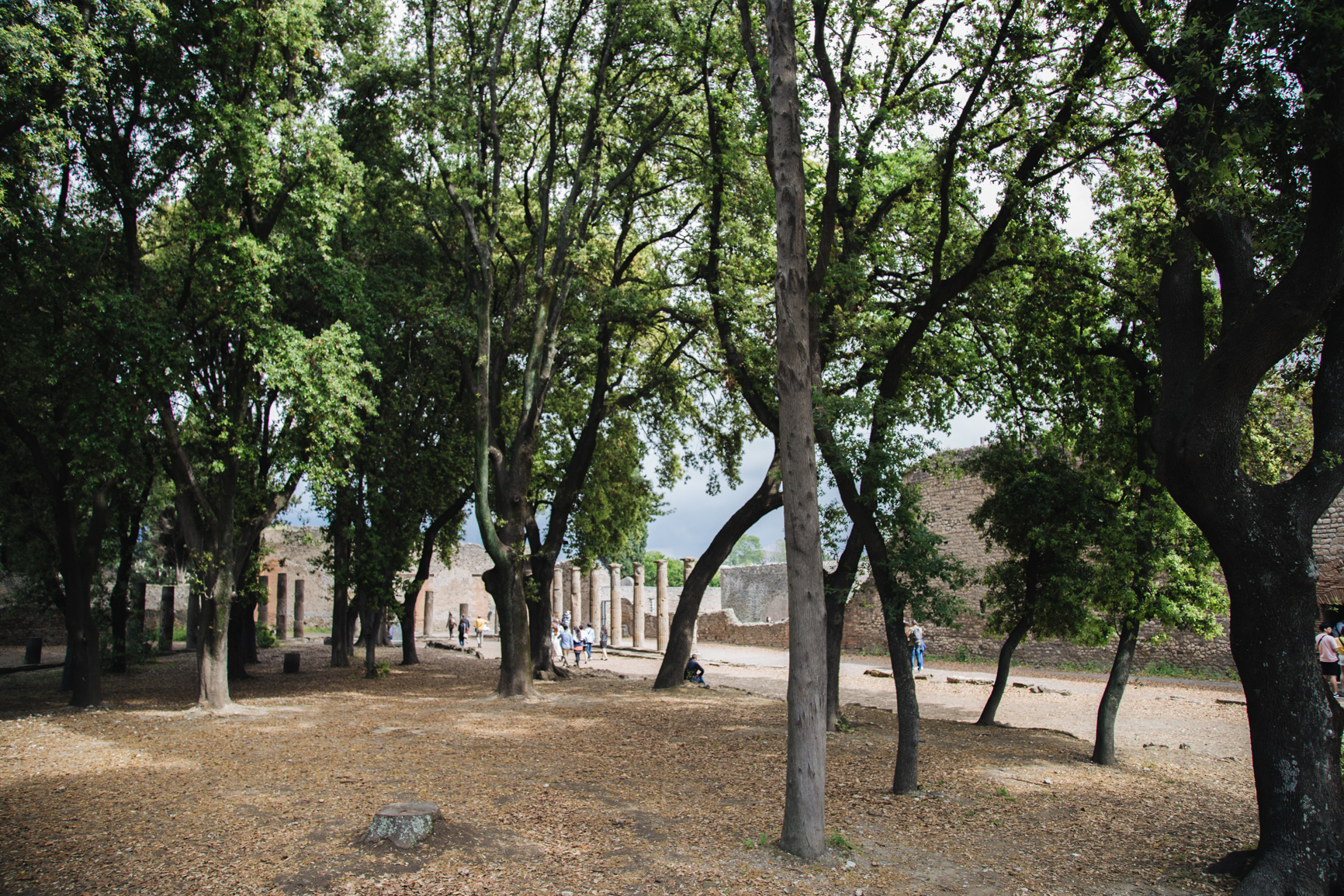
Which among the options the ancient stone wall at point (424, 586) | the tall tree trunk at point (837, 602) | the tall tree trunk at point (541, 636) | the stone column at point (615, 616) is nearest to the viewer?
the tall tree trunk at point (837, 602)

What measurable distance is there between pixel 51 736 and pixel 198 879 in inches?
277

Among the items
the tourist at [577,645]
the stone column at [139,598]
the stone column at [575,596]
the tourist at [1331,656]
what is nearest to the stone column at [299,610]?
the stone column at [575,596]

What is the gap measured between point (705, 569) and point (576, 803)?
8674mm

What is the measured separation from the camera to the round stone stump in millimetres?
5484

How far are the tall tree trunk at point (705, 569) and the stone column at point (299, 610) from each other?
28.5 meters

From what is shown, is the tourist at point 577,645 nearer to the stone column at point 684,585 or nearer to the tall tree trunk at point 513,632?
the stone column at point 684,585

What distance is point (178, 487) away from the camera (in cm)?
1153

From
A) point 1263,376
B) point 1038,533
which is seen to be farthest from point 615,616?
point 1263,376

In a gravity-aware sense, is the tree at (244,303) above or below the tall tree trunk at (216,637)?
above

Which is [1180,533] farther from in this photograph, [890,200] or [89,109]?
[89,109]

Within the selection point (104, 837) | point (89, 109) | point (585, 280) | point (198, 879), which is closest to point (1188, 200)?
point (198, 879)

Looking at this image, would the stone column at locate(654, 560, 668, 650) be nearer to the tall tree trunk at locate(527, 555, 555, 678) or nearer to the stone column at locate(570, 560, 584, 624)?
the stone column at locate(570, 560, 584, 624)

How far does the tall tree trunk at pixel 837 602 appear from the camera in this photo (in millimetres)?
9078

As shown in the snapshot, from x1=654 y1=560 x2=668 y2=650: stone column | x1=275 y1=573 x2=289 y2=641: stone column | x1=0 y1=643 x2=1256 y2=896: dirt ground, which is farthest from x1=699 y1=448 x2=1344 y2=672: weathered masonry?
x1=275 y1=573 x2=289 y2=641: stone column
